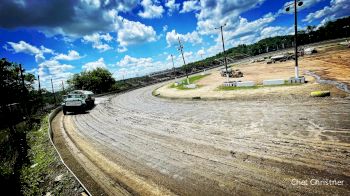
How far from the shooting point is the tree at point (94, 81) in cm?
5144

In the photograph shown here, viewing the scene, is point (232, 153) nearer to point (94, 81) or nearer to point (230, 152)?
point (230, 152)

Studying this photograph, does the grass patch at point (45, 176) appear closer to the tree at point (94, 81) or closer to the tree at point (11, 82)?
the tree at point (11, 82)

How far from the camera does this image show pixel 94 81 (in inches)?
2021

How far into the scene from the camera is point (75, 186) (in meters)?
6.95

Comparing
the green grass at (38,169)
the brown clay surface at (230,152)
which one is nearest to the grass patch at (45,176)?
the green grass at (38,169)

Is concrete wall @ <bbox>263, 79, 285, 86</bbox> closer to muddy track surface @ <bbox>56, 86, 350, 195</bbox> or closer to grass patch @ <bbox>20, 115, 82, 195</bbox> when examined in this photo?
muddy track surface @ <bbox>56, 86, 350, 195</bbox>

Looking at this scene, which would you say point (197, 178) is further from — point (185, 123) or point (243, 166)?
point (185, 123)

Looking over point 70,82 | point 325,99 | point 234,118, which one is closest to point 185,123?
point 234,118

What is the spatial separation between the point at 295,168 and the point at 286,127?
12.3ft

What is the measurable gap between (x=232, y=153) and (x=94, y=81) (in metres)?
49.3

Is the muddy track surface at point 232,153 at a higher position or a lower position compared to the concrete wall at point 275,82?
lower

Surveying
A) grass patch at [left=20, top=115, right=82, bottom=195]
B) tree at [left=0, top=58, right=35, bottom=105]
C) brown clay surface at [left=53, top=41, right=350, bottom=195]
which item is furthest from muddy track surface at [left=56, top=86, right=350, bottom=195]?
tree at [left=0, top=58, right=35, bottom=105]

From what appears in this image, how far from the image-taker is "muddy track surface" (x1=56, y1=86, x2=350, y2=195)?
5441 millimetres

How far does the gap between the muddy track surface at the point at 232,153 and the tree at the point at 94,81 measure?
41458 millimetres
